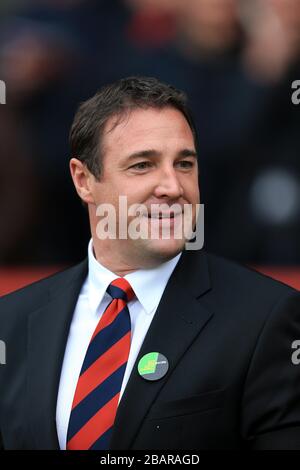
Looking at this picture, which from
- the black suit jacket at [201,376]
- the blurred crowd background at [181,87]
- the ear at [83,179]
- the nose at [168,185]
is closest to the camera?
the black suit jacket at [201,376]

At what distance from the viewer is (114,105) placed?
6.53ft

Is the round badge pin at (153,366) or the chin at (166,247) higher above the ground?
the chin at (166,247)

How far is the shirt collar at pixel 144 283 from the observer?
1969mm

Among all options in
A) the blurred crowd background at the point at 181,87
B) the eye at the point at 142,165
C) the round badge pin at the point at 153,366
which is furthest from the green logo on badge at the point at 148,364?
the blurred crowd background at the point at 181,87

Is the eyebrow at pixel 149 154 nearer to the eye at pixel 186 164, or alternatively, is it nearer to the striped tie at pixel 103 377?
the eye at pixel 186 164

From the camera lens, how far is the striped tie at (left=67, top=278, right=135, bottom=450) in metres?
1.86

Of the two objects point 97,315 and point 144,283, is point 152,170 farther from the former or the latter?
point 97,315

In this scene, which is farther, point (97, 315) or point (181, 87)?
point (181, 87)

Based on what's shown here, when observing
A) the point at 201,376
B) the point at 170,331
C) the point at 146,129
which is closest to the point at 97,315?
the point at 170,331

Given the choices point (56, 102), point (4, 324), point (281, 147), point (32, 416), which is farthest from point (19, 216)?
point (32, 416)

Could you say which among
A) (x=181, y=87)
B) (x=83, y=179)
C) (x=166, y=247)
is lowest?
(x=166, y=247)

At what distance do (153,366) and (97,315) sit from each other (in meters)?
0.25

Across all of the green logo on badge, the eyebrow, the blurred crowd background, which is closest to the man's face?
the eyebrow

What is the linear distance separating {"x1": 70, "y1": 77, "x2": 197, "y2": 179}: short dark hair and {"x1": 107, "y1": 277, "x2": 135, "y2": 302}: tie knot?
265 millimetres
